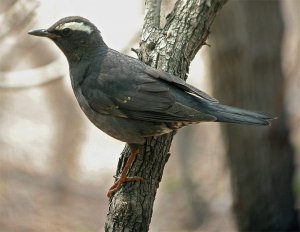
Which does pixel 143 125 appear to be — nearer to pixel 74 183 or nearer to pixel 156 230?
pixel 156 230

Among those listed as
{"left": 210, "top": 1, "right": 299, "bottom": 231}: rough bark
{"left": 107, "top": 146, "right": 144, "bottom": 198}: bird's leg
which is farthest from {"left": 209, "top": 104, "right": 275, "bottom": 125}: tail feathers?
{"left": 210, "top": 1, "right": 299, "bottom": 231}: rough bark

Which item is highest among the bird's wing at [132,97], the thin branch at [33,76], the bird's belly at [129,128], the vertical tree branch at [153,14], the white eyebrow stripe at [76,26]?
the thin branch at [33,76]

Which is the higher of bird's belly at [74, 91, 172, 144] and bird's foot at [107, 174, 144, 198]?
bird's belly at [74, 91, 172, 144]

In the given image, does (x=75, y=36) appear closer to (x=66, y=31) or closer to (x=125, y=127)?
(x=66, y=31)

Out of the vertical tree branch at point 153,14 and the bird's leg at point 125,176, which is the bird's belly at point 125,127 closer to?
the bird's leg at point 125,176

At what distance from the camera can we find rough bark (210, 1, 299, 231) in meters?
9.49

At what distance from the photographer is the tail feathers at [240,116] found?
18.4 feet

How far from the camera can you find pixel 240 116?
567cm

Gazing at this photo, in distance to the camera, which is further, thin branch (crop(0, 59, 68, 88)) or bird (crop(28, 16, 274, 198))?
thin branch (crop(0, 59, 68, 88))

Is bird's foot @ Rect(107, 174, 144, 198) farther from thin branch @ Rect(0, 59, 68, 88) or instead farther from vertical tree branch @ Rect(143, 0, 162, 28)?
thin branch @ Rect(0, 59, 68, 88)

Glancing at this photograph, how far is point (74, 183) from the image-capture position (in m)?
12.8

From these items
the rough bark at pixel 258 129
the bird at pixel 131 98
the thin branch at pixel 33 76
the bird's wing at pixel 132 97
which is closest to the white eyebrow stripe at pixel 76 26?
the bird at pixel 131 98

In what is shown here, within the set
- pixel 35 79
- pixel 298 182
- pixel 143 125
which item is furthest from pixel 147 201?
pixel 298 182

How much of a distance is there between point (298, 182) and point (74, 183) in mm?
4018
